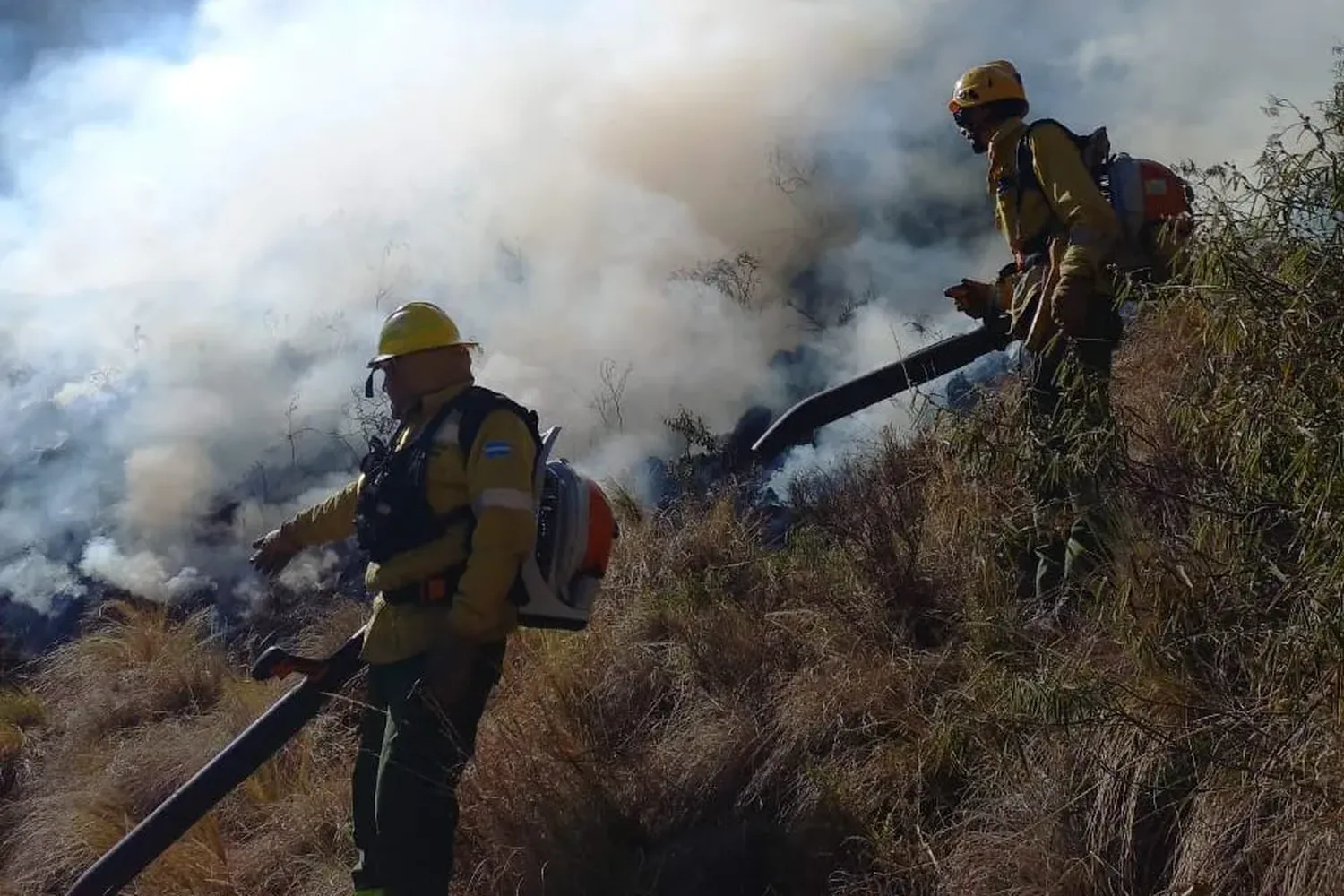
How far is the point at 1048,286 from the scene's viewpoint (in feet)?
13.2

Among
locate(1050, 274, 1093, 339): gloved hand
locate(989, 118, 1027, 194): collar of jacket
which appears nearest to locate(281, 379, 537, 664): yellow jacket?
locate(1050, 274, 1093, 339): gloved hand

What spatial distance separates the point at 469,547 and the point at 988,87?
7.41 ft

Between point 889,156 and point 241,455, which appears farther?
point 889,156

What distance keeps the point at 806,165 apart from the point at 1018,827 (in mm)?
8509

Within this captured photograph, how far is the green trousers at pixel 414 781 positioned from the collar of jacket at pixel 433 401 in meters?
0.66

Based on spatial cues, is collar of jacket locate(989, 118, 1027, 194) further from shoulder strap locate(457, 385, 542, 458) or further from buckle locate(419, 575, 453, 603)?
buckle locate(419, 575, 453, 603)

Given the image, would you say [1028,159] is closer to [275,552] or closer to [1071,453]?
[1071,453]

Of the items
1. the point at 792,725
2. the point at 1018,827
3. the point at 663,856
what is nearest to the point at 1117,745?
the point at 1018,827

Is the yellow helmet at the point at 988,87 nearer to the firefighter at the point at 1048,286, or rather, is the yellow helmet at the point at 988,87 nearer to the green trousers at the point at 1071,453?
the firefighter at the point at 1048,286

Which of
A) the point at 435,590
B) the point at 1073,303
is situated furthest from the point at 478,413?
the point at 1073,303

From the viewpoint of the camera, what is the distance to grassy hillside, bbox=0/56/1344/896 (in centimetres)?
247

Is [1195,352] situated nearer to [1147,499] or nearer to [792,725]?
[1147,499]

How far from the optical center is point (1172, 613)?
10.1 ft

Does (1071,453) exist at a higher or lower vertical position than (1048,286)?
lower
